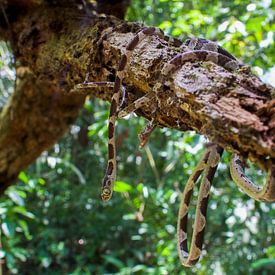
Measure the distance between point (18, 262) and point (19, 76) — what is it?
1.94 metres

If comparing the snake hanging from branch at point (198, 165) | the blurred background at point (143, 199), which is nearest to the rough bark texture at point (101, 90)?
the snake hanging from branch at point (198, 165)

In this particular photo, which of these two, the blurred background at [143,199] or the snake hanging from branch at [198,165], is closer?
Answer: the snake hanging from branch at [198,165]

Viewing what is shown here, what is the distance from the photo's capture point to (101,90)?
Result: 1062 mm

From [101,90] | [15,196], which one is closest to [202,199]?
[101,90]

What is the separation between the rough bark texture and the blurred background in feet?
0.77

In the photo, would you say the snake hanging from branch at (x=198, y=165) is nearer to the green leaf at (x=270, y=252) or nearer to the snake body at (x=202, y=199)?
the snake body at (x=202, y=199)

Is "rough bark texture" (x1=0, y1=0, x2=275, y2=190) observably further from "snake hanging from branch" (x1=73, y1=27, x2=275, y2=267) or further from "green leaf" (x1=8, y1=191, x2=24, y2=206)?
"green leaf" (x1=8, y1=191, x2=24, y2=206)

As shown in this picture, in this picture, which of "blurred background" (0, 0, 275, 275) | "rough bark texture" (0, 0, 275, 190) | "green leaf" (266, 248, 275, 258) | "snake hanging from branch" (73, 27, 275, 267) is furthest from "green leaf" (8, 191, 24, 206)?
"snake hanging from branch" (73, 27, 275, 267)

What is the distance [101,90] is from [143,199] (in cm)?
146

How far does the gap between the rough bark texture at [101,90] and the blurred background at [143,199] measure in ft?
0.77

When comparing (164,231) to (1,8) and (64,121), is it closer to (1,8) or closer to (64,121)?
(64,121)

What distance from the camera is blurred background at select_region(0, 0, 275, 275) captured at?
2.18 m

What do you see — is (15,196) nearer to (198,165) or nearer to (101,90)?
(101,90)

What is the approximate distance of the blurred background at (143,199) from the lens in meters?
2.18
